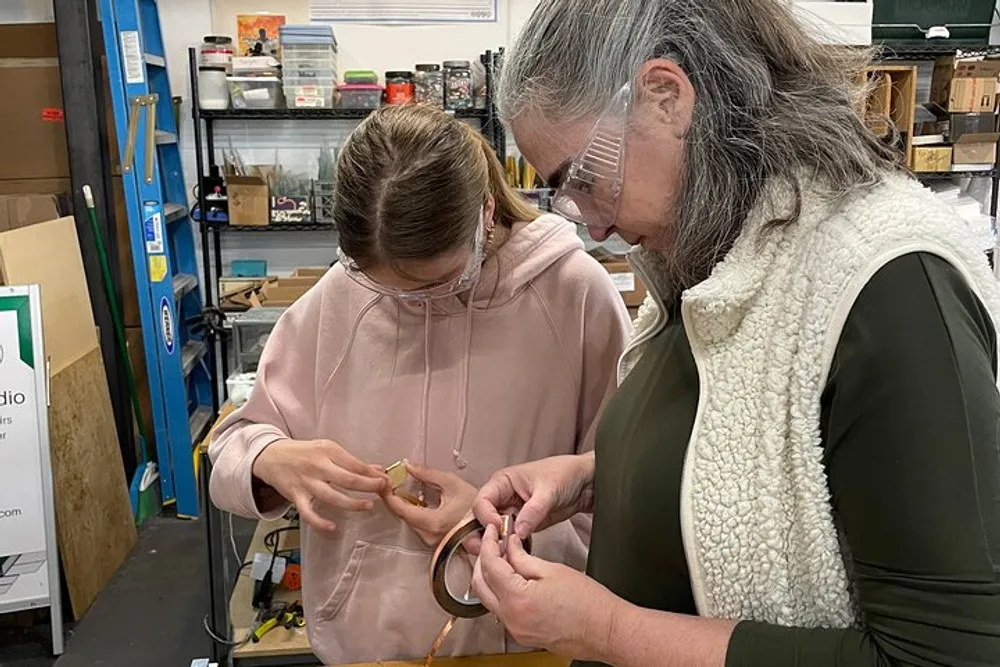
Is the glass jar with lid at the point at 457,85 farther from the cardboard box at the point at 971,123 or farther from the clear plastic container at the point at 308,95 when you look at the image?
the cardboard box at the point at 971,123

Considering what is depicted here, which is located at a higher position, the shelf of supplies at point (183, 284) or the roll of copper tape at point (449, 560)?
the roll of copper tape at point (449, 560)

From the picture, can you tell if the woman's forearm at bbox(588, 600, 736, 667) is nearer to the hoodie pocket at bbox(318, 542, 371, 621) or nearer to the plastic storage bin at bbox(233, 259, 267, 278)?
the hoodie pocket at bbox(318, 542, 371, 621)

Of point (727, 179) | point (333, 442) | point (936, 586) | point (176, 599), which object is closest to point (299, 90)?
point (176, 599)

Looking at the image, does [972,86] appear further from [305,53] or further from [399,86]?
[305,53]

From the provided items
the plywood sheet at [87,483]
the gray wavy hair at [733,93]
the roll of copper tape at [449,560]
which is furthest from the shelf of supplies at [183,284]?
the gray wavy hair at [733,93]

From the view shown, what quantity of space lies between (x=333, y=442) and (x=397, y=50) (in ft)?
11.1

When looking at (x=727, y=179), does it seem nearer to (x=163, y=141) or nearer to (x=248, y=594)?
(x=248, y=594)

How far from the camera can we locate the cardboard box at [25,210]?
3607mm

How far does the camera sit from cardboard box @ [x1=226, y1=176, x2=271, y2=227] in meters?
4.11

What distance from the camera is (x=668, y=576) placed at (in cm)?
96

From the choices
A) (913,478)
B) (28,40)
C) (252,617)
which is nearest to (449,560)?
(913,478)

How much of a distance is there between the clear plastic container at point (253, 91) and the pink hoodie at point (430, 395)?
2.91 meters

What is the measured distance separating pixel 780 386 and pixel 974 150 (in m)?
4.03

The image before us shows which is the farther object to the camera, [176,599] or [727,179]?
[176,599]
